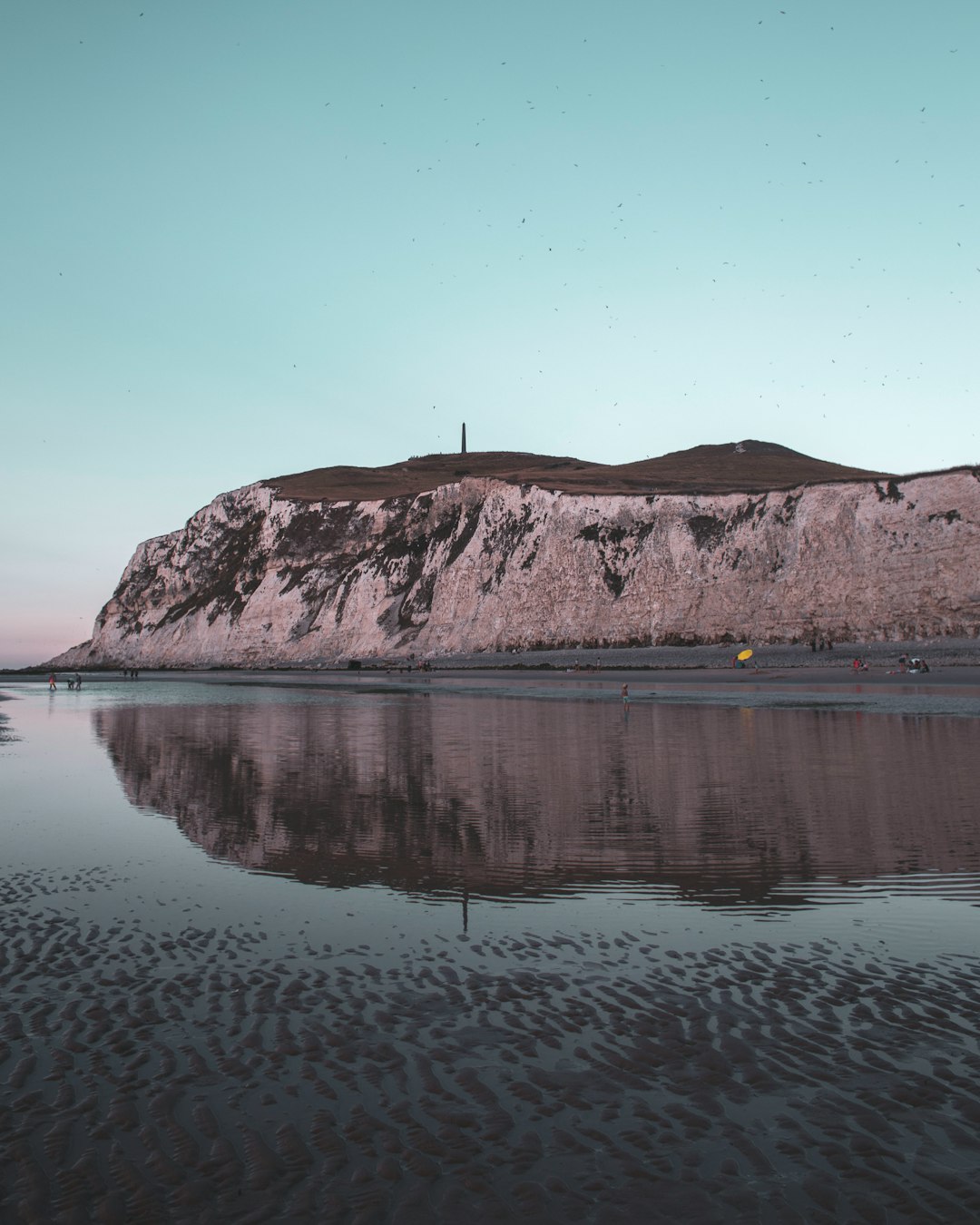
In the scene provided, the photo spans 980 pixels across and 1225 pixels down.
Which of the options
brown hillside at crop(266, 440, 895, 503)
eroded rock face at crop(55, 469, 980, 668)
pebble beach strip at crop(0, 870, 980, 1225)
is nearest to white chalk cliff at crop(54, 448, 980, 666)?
eroded rock face at crop(55, 469, 980, 668)

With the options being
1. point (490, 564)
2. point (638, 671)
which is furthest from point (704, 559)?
point (490, 564)

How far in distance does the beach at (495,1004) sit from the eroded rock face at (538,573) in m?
54.9

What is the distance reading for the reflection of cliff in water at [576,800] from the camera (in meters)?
10.2

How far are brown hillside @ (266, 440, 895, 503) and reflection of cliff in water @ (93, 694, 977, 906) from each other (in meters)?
57.8

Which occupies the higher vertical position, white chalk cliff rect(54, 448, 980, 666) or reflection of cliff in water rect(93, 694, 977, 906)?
white chalk cliff rect(54, 448, 980, 666)

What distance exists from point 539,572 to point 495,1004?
7938 cm

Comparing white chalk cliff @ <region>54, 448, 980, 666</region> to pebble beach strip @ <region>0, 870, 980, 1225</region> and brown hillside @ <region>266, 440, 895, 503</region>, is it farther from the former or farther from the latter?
pebble beach strip @ <region>0, 870, 980, 1225</region>

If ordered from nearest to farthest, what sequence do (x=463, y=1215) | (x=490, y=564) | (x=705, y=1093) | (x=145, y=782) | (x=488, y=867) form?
(x=463, y=1215)
(x=705, y=1093)
(x=488, y=867)
(x=145, y=782)
(x=490, y=564)

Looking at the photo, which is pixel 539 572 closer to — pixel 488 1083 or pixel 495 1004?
pixel 495 1004

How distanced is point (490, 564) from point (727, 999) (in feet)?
278

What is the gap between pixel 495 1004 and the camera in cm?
624

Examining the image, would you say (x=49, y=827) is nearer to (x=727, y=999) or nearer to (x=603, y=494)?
(x=727, y=999)

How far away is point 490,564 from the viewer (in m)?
90.8

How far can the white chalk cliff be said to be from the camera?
220 ft
